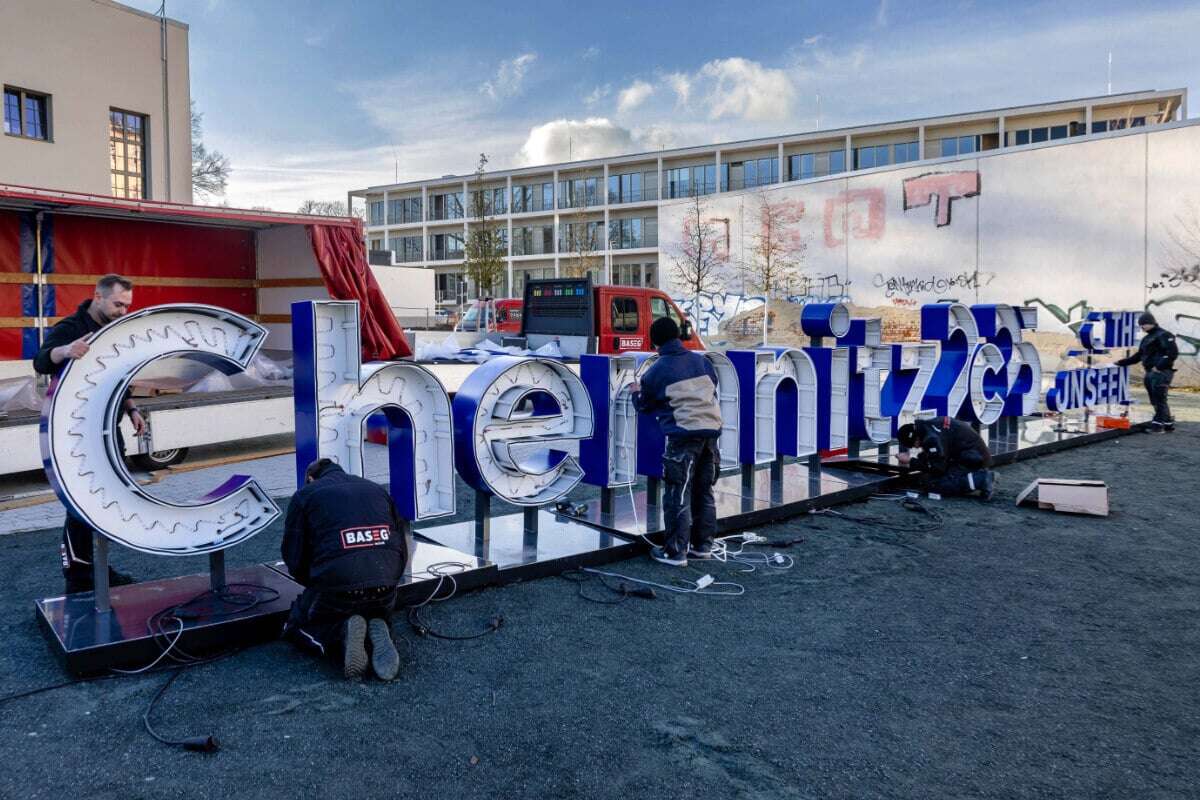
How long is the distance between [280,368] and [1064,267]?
19.9m

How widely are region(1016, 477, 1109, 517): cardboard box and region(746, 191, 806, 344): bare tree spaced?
20924 mm

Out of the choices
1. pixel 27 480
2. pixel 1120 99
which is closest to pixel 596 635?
pixel 27 480

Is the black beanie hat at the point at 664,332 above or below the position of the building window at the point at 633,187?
below

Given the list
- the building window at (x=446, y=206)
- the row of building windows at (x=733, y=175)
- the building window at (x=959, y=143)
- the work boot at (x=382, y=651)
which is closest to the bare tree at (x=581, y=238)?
the row of building windows at (x=733, y=175)

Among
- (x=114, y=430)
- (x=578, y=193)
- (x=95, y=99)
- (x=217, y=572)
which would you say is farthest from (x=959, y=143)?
(x=114, y=430)

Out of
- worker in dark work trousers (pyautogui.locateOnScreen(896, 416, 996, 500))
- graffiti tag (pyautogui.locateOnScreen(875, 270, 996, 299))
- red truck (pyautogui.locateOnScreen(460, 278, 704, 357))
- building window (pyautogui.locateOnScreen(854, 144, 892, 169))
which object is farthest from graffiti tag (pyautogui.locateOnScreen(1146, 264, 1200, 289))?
building window (pyautogui.locateOnScreen(854, 144, 892, 169))

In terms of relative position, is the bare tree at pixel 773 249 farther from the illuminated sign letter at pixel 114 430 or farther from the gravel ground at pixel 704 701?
the illuminated sign letter at pixel 114 430

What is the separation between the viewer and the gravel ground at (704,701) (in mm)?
3783

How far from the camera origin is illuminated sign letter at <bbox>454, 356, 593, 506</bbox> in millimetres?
6754

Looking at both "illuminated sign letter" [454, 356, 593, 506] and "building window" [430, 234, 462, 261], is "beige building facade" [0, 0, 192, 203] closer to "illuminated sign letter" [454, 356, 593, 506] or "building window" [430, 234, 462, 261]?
"illuminated sign letter" [454, 356, 593, 506]

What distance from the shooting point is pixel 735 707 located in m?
4.52

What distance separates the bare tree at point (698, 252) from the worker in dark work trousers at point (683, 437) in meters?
26.2

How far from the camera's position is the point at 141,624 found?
5.14m

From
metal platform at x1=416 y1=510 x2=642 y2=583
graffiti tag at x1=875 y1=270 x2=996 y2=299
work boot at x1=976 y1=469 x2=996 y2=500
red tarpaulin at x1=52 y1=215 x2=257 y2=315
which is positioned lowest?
metal platform at x1=416 y1=510 x2=642 y2=583
